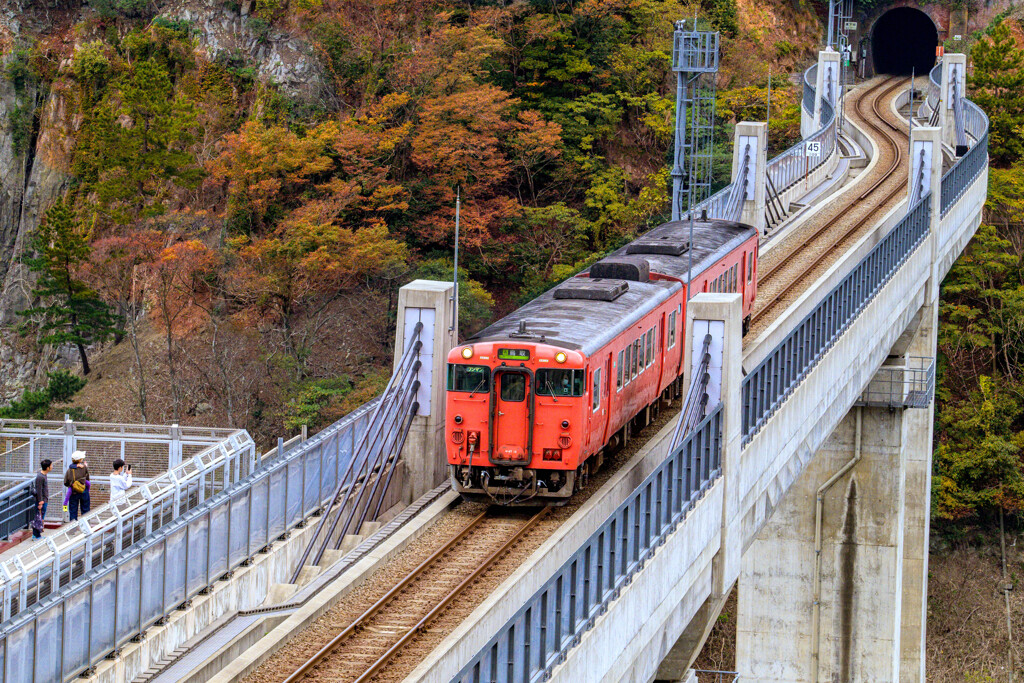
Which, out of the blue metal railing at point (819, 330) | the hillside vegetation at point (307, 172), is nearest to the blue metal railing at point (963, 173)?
the blue metal railing at point (819, 330)

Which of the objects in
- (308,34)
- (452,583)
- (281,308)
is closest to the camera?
(452,583)

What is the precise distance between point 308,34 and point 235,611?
39.8m

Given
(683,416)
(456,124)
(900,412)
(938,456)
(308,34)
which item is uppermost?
(308,34)

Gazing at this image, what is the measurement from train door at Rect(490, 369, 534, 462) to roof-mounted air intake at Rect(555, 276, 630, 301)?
326 centimetres

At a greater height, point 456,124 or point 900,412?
point 456,124

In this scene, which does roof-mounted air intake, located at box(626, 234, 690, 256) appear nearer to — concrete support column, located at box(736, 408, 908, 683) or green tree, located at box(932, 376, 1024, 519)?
concrete support column, located at box(736, 408, 908, 683)

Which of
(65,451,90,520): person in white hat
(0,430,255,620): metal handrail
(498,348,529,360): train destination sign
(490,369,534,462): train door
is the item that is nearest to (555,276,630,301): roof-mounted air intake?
(498,348,529,360): train destination sign

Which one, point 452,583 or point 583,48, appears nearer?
point 452,583

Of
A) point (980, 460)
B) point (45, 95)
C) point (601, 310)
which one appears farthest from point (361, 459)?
point (45, 95)

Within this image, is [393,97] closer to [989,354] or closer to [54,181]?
[54,181]

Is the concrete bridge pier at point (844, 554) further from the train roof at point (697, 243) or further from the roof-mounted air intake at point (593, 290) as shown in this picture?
the roof-mounted air intake at point (593, 290)

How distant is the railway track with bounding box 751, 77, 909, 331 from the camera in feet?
112

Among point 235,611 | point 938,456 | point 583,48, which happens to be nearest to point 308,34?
point 583,48

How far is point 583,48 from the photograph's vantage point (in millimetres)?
57562
